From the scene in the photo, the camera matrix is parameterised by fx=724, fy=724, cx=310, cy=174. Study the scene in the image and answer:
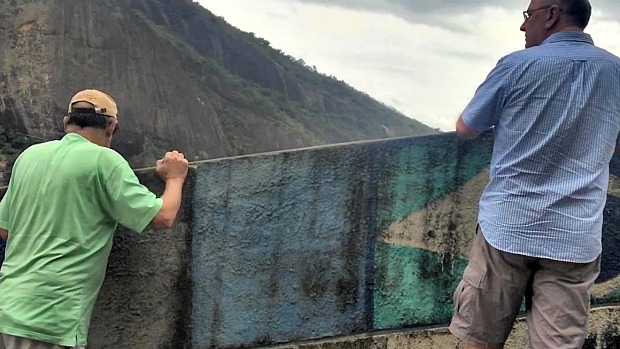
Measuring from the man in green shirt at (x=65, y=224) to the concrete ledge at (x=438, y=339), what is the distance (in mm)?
1016

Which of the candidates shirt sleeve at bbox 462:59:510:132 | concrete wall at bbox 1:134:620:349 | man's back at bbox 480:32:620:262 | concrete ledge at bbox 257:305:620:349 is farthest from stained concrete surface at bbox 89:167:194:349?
man's back at bbox 480:32:620:262

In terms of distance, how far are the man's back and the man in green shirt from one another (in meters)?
1.07

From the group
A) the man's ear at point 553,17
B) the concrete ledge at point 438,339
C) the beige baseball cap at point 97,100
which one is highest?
the man's ear at point 553,17

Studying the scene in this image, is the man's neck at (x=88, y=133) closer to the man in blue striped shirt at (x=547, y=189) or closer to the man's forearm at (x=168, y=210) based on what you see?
the man's forearm at (x=168, y=210)

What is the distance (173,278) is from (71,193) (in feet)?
2.90

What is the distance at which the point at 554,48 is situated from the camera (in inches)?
84.6

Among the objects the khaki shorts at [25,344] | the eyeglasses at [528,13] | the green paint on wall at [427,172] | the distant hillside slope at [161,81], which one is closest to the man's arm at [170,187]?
the khaki shorts at [25,344]

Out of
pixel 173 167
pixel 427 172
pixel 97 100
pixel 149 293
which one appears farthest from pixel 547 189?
pixel 149 293

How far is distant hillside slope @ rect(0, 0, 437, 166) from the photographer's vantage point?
33.5m

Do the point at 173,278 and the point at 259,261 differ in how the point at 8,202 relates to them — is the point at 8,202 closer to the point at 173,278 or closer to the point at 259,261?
the point at 173,278

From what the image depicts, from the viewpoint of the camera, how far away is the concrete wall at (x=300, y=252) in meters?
2.99

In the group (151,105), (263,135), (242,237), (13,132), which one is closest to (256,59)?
(263,135)

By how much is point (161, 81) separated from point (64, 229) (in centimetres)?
4009

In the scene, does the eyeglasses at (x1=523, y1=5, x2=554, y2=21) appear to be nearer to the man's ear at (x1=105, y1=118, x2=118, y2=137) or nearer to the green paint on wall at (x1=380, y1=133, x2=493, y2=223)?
the green paint on wall at (x1=380, y1=133, x2=493, y2=223)
